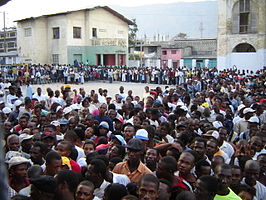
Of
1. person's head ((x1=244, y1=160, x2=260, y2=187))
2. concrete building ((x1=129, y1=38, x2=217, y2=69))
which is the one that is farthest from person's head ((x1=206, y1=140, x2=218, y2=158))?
concrete building ((x1=129, y1=38, x2=217, y2=69))

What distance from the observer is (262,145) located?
4.92 metres

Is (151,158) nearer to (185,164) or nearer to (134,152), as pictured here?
(134,152)

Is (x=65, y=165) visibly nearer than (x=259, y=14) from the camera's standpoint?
Yes

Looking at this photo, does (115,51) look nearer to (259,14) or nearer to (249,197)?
(259,14)

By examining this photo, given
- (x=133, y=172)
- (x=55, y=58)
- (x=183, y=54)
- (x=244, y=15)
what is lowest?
(x=133, y=172)

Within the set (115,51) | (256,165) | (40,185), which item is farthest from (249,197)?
(115,51)

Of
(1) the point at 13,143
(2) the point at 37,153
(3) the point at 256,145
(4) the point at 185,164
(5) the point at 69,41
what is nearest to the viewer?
(4) the point at 185,164

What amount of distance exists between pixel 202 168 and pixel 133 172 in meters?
0.80

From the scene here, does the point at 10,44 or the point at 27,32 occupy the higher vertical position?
the point at 10,44

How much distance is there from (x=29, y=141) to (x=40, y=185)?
82.7 inches

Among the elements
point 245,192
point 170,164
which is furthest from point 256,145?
point 170,164

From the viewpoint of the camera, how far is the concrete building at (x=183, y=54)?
38156 mm

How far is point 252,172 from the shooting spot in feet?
12.6

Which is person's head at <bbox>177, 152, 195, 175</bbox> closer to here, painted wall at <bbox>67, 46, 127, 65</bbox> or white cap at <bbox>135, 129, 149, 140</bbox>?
white cap at <bbox>135, 129, 149, 140</bbox>
